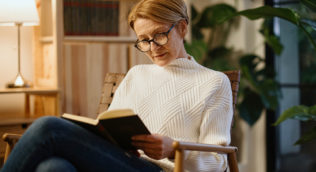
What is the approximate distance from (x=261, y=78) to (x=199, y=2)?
80 centimetres

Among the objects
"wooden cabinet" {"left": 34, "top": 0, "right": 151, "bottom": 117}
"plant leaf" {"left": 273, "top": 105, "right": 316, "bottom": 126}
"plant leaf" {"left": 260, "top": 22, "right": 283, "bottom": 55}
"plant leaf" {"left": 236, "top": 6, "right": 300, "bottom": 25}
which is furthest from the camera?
"plant leaf" {"left": 260, "top": 22, "right": 283, "bottom": 55}

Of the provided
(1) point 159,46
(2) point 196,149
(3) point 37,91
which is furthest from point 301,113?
(3) point 37,91

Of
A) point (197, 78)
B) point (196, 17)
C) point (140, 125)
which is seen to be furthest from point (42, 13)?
Answer: point (140, 125)

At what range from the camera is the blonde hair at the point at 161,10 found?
62.3 inches

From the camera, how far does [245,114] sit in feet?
10.1

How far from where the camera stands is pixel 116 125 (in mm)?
1245

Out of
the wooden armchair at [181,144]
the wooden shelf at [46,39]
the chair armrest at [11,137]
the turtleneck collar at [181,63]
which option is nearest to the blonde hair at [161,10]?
the turtleneck collar at [181,63]

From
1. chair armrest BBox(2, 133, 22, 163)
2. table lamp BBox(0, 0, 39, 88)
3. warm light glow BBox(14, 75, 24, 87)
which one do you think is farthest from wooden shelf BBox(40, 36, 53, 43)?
chair armrest BBox(2, 133, 22, 163)

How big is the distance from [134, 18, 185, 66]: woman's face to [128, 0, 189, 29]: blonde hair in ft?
0.07

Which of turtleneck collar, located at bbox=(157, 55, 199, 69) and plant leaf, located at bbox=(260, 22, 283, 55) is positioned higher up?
plant leaf, located at bbox=(260, 22, 283, 55)

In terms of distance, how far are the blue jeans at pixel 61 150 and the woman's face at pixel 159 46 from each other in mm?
480

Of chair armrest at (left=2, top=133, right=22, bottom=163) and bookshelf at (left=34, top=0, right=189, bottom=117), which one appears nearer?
chair armrest at (left=2, top=133, right=22, bottom=163)

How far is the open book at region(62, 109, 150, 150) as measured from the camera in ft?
3.91

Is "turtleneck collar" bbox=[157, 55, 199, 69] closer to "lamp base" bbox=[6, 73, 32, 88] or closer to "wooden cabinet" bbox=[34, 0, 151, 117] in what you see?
"wooden cabinet" bbox=[34, 0, 151, 117]
